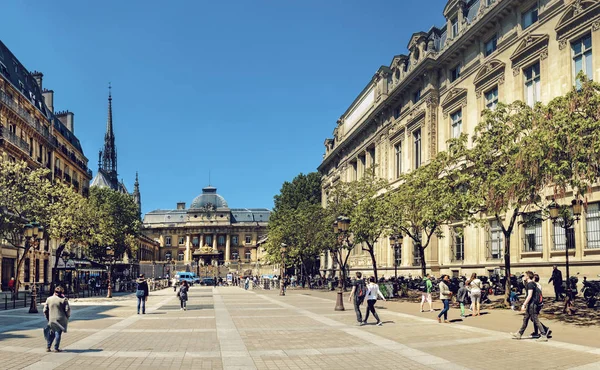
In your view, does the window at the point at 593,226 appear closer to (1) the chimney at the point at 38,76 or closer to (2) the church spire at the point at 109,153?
(1) the chimney at the point at 38,76

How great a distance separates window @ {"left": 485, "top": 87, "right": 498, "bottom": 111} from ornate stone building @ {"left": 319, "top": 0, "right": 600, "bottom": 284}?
6cm

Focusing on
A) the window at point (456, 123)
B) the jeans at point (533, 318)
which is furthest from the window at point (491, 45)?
the jeans at point (533, 318)

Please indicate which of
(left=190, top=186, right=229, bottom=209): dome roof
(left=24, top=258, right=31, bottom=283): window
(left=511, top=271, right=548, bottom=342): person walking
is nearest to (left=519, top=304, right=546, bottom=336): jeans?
(left=511, top=271, right=548, bottom=342): person walking

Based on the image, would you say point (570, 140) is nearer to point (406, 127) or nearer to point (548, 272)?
point (548, 272)

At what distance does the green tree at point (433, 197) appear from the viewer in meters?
24.8

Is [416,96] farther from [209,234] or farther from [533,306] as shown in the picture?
[209,234]

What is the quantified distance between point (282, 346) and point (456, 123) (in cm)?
3051

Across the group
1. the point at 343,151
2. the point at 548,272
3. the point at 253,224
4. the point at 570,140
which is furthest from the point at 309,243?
the point at 253,224

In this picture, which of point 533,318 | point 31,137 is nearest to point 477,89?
point 533,318

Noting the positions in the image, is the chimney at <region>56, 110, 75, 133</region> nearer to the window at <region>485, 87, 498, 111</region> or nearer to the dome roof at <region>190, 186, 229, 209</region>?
the window at <region>485, 87, 498, 111</region>

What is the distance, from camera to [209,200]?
162m

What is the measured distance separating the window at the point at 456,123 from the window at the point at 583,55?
40.4 feet

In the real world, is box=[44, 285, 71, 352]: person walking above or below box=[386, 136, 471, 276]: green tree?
below

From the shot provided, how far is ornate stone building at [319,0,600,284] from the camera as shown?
92.2 ft
